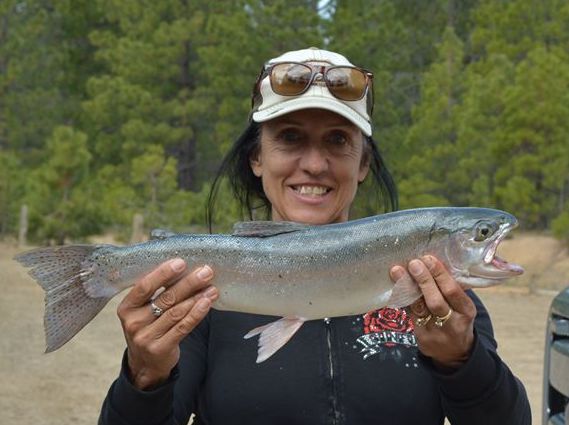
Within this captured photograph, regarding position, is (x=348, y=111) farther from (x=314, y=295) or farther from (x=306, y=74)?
(x=314, y=295)

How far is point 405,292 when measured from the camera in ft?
8.01

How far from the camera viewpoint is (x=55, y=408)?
761cm

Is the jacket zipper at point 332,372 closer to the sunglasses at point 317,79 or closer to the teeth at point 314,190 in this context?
the teeth at point 314,190

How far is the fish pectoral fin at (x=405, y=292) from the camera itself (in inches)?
95.9

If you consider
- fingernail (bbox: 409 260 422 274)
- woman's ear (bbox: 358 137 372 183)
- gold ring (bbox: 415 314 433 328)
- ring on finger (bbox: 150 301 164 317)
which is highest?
woman's ear (bbox: 358 137 372 183)

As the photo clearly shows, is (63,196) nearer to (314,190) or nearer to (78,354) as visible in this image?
(78,354)

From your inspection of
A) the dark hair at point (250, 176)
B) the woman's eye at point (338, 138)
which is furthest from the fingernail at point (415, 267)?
the dark hair at point (250, 176)

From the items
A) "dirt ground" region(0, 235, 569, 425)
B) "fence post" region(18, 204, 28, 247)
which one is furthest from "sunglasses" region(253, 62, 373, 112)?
"fence post" region(18, 204, 28, 247)

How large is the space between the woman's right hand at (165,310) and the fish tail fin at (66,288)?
165mm

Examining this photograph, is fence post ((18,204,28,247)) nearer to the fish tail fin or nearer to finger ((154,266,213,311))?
the fish tail fin

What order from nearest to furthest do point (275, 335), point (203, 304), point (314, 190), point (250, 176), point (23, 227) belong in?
point (203, 304)
point (275, 335)
point (314, 190)
point (250, 176)
point (23, 227)

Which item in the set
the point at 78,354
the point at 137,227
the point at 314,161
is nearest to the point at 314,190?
the point at 314,161

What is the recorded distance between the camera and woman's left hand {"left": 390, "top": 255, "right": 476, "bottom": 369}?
2.41m

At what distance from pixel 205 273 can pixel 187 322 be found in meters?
→ 0.15
